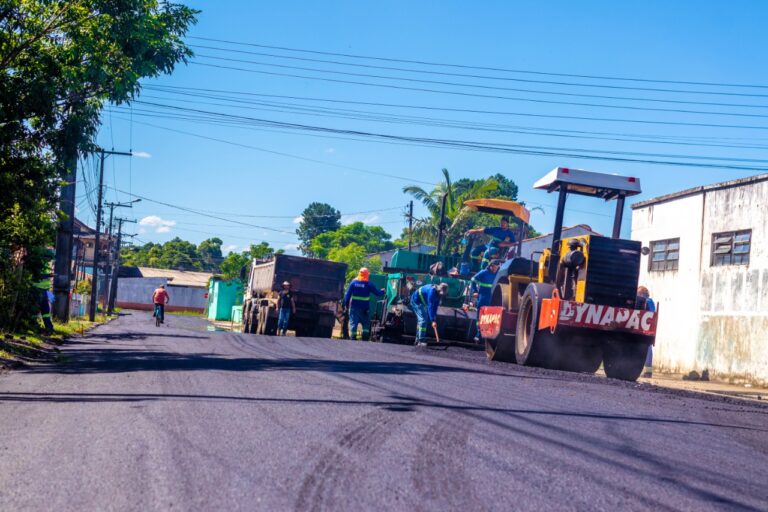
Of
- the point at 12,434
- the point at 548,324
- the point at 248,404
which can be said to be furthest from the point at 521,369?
the point at 12,434

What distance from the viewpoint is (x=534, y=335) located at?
13.4 m

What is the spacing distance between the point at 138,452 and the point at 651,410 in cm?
518

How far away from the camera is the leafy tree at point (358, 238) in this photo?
9488 centimetres

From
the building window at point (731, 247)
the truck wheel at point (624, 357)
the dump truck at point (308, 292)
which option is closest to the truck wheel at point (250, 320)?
the dump truck at point (308, 292)

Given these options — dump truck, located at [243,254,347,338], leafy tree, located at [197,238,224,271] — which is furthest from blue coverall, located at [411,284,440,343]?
leafy tree, located at [197,238,224,271]

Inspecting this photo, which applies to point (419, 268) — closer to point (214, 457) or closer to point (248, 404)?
point (248, 404)

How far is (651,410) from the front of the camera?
28.0 ft

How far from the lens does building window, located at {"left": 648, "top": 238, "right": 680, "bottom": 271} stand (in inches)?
862

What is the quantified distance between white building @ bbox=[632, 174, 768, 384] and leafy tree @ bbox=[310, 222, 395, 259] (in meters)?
71.3

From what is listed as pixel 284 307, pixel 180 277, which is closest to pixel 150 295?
pixel 180 277

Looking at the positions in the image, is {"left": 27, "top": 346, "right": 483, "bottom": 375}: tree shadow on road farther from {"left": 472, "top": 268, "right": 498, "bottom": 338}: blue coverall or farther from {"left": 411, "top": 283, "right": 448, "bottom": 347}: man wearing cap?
{"left": 411, "top": 283, "right": 448, "bottom": 347}: man wearing cap

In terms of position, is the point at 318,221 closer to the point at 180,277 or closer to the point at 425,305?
the point at 180,277

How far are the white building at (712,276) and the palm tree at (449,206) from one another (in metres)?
17.6

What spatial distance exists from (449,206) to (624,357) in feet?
102
